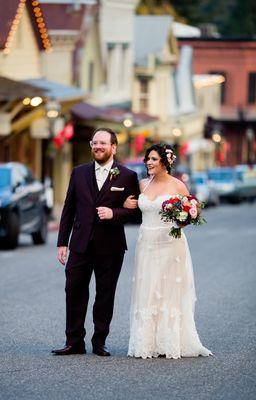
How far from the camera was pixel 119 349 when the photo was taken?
12.6 meters

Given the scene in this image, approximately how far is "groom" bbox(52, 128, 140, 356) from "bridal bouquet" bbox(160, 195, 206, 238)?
1.07 ft

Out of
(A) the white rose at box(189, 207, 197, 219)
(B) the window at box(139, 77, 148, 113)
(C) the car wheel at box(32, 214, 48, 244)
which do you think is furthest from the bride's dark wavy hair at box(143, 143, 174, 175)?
(B) the window at box(139, 77, 148, 113)

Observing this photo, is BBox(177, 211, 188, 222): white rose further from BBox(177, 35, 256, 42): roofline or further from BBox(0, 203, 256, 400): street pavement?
BBox(177, 35, 256, 42): roofline

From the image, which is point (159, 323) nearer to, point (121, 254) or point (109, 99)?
point (121, 254)

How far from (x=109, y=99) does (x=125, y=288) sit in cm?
4252

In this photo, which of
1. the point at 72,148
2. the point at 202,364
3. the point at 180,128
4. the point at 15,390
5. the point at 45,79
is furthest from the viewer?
the point at 180,128

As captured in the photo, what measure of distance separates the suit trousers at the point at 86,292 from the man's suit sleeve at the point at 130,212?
32cm

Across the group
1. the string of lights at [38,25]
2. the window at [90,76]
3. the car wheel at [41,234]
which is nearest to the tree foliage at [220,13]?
the window at [90,76]

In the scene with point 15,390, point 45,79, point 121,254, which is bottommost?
point 15,390

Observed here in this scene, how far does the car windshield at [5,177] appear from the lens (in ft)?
92.1

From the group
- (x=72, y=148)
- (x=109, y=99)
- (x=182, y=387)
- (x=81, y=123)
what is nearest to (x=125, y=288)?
(x=182, y=387)

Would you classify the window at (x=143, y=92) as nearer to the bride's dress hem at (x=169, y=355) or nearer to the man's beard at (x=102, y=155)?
the man's beard at (x=102, y=155)

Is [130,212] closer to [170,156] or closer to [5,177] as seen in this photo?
[170,156]

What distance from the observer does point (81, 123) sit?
176 feet
